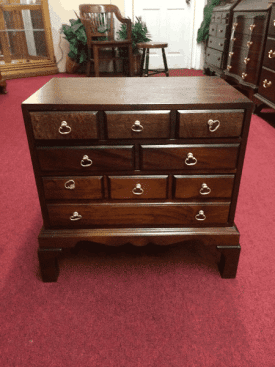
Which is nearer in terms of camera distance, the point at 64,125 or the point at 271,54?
the point at 64,125

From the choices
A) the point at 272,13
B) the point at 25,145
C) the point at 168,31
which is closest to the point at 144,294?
the point at 25,145

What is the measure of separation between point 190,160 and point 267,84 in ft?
6.41

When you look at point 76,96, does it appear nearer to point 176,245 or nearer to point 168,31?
point 176,245

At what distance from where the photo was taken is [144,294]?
3.46 ft

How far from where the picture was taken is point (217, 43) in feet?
12.1

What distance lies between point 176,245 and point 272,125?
5.97ft

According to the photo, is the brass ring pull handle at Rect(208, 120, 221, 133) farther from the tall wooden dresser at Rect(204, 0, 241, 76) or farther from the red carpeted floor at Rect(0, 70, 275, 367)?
the tall wooden dresser at Rect(204, 0, 241, 76)

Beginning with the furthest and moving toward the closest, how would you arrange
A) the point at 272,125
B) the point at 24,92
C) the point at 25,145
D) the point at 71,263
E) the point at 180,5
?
the point at 180,5, the point at 24,92, the point at 272,125, the point at 25,145, the point at 71,263

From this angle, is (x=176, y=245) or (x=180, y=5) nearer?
(x=176, y=245)

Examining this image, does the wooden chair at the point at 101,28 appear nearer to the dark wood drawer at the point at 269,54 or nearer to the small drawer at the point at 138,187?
the dark wood drawer at the point at 269,54

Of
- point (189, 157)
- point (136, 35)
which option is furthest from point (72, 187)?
point (136, 35)

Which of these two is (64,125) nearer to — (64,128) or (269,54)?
(64,128)

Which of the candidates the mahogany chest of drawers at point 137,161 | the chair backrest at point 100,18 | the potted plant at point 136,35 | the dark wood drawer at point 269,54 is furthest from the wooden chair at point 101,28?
the mahogany chest of drawers at point 137,161

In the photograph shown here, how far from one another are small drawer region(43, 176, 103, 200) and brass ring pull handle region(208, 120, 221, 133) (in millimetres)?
372
